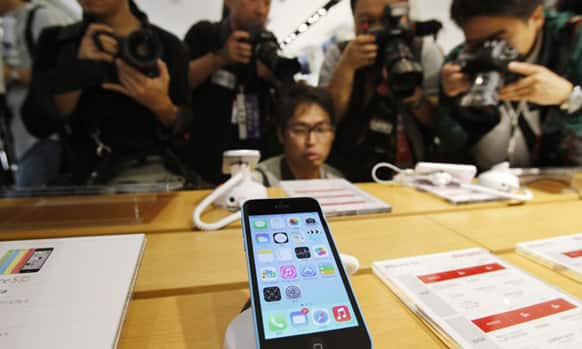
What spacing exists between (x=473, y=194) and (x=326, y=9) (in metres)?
0.73

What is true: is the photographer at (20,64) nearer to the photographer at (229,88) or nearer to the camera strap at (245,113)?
the photographer at (229,88)

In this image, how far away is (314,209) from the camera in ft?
1.28

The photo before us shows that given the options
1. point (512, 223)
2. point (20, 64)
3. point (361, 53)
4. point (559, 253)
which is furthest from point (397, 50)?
point (20, 64)

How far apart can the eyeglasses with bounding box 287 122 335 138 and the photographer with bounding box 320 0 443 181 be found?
0.16 ft

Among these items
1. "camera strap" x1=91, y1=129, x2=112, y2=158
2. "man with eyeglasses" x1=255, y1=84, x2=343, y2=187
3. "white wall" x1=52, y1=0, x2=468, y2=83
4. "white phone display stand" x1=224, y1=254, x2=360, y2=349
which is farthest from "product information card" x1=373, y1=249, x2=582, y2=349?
"camera strap" x1=91, y1=129, x2=112, y2=158

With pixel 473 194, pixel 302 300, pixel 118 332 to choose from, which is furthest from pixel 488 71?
pixel 118 332

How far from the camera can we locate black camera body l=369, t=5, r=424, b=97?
98 cm

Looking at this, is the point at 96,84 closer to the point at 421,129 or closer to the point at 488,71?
the point at 421,129

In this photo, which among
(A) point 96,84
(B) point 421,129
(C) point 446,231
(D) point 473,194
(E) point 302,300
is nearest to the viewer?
(E) point 302,300

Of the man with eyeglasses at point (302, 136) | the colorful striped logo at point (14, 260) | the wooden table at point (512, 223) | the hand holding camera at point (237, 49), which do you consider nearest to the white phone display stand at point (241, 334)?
the colorful striped logo at point (14, 260)

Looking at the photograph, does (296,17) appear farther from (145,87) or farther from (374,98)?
(145,87)

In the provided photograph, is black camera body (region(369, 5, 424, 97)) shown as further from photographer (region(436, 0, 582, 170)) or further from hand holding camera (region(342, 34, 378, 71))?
photographer (region(436, 0, 582, 170))

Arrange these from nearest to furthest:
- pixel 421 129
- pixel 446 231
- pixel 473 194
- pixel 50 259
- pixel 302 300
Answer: pixel 302 300, pixel 50 259, pixel 446 231, pixel 473 194, pixel 421 129

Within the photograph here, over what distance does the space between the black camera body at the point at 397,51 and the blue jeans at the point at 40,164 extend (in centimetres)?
106
